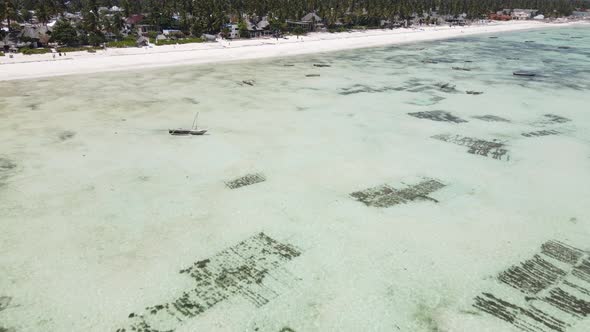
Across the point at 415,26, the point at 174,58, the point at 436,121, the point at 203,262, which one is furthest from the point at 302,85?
the point at 415,26

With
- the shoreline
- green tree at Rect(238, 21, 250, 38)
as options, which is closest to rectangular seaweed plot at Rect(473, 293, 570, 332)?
the shoreline

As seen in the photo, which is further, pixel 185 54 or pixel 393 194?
pixel 185 54

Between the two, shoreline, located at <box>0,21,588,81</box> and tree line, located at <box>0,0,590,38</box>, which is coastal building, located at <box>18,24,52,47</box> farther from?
shoreline, located at <box>0,21,588,81</box>

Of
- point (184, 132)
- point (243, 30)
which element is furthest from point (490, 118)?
point (243, 30)

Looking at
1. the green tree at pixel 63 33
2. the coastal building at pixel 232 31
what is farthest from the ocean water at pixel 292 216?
the coastal building at pixel 232 31

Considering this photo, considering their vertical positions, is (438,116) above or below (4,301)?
above

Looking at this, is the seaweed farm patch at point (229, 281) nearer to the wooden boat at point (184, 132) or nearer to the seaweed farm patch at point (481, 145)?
the wooden boat at point (184, 132)

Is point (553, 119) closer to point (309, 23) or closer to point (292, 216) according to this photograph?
point (292, 216)
